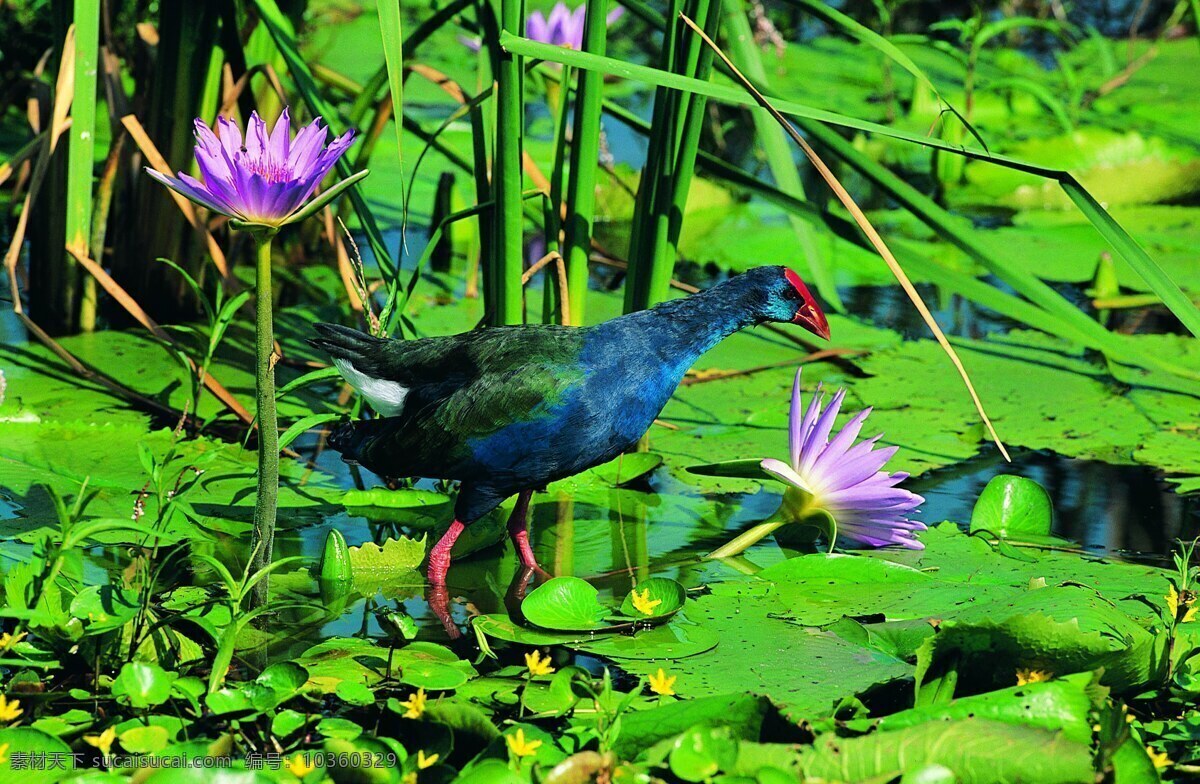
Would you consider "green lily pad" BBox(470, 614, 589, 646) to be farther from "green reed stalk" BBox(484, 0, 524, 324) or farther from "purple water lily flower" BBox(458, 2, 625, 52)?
"purple water lily flower" BBox(458, 2, 625, 52)

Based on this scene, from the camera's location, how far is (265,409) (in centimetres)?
190

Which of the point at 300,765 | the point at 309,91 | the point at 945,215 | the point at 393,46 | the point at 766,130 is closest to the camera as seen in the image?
the point at 300,765

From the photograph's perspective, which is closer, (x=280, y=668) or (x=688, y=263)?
(x=280, y=668)

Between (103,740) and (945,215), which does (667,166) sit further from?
(103,740)

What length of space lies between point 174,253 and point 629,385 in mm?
1693

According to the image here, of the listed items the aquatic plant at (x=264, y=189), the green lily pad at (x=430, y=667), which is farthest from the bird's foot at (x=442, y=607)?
the aquatic plant at (x=264, y=189)

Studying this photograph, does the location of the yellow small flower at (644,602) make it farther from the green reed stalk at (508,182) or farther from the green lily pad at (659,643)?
the green reed stalk at (508,182)

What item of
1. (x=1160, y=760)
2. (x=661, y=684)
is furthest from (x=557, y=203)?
(x=1160, y=760)

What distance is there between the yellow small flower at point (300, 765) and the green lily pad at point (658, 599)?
2.04ft

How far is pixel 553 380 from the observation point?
2.29 metres

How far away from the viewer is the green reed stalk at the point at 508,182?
241cm

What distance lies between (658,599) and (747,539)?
348mm

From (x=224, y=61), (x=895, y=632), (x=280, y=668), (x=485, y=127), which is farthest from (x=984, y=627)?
(x=224, y=61)

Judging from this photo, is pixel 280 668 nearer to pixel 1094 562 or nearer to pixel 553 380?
pixel 553 380
